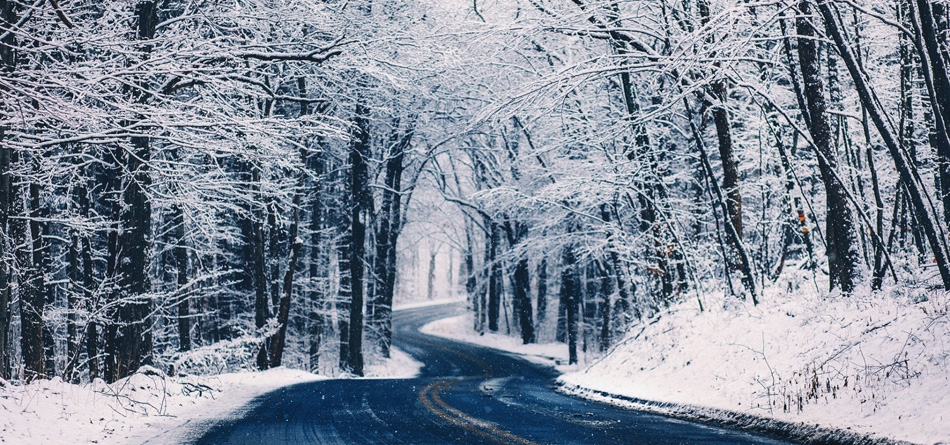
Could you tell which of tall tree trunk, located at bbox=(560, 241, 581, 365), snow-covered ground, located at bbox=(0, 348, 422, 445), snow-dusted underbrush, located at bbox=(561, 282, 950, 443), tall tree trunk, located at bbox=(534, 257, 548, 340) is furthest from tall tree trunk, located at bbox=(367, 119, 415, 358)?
snow-dusted underbrush, located at bbox=(561, 282, 950, 443)

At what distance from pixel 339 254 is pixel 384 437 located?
1057 inches

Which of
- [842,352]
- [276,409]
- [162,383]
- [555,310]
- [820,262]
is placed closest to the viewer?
[842,352]

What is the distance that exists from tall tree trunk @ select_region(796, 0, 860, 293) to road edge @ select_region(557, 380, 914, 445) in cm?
321

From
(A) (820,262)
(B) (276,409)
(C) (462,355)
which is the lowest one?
(C) (462,355)

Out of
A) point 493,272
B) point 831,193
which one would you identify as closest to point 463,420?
point 831,193

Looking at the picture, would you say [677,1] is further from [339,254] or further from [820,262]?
[339,254]

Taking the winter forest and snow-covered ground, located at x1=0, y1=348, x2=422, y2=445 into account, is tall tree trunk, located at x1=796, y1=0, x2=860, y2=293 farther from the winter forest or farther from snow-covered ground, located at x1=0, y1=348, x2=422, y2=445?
snow-covered ground, located at x1=0, y1=348, x2=422, y2=445

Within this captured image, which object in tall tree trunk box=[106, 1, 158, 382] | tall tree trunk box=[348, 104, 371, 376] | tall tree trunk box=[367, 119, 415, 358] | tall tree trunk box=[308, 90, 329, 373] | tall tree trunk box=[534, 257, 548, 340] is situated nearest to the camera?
tall tree trunk box=[106, 1, 158, 382]

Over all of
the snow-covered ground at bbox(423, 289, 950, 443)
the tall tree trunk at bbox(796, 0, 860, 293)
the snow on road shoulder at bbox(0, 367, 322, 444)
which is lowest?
the snow on road shoulder at bbox(0, 367, 322, 444)

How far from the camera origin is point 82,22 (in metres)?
11.3

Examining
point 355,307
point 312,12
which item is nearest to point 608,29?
point 312,12

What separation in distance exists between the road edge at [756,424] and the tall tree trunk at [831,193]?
3212mm

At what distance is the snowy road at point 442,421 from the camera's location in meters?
7.19

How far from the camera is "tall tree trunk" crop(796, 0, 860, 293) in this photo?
10.4 metres
